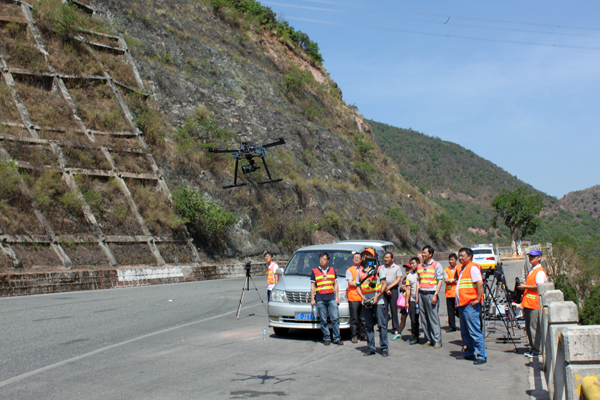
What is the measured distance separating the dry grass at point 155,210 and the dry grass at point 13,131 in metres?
6.14

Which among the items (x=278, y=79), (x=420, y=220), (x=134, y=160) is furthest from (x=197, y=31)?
(x=420, y=220)

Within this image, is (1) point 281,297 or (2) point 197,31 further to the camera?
(2) point 197,31

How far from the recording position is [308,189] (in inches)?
1697

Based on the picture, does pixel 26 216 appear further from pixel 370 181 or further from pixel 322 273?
pixel 370 181

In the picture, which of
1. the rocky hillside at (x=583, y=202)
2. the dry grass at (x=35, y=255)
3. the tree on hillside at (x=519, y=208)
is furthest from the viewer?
the rocky hillside at (x=583, y=202)

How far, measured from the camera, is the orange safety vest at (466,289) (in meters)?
7.65

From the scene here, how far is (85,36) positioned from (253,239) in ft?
63.4

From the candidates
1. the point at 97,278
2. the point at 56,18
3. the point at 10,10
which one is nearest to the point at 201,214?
the point at 97,278

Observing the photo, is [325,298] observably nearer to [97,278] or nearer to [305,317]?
[305,317]

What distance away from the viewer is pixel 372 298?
27.3ft

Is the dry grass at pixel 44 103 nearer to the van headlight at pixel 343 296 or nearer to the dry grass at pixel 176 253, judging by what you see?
the dry grass at pixel 176 253

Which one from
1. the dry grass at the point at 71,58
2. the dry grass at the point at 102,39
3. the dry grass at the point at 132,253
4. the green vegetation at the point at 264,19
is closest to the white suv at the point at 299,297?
the dry grass at the point at 132,253

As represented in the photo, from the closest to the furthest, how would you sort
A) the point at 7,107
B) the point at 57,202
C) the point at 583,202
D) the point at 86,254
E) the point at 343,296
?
the point at 343,296 → the point at 86,254 → the point at 57,202 → the point at 7,107 → the point at 583,202

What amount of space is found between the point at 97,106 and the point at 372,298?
2923 cm
